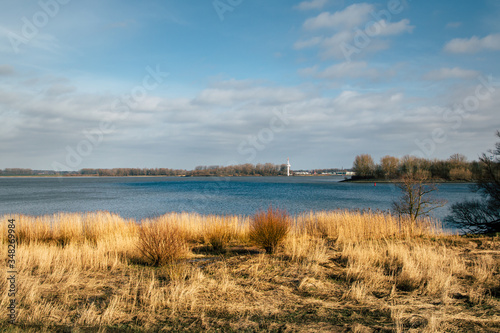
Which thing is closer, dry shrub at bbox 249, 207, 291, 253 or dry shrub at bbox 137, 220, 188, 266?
dry shrub at bbox 137, 220, 188, 266

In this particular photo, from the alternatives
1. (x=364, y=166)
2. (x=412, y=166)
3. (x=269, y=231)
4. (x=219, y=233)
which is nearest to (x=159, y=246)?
(x=269, y=231)

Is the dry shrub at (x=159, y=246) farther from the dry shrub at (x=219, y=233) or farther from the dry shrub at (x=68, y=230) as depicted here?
the dry shrub at (x=68, y=230)

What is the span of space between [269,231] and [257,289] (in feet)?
11.1

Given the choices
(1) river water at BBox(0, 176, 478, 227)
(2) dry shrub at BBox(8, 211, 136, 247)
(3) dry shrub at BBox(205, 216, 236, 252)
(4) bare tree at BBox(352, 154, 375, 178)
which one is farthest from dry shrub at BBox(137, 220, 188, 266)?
(4) bare tree at BBox(352, 154, 375, 178)

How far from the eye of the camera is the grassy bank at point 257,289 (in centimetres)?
492

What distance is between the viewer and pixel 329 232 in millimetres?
13047

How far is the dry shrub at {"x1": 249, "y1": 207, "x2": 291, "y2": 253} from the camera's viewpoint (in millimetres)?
9820

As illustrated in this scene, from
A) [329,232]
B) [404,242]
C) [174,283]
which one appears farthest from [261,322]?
[329,232]

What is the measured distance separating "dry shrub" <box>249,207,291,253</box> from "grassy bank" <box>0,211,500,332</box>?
0.42 metres

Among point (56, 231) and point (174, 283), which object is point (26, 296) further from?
point (56, 231)

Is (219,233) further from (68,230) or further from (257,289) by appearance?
(68,230)

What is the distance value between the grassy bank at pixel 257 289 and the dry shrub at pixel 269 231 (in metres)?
0.42

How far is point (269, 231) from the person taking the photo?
9812 mm

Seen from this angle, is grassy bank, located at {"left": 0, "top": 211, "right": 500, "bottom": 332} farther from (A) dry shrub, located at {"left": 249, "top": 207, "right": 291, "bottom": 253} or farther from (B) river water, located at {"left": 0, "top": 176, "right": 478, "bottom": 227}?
(B) river water, located at {"left": 0, "top": 176, "right": 478, "bottom": 227}
